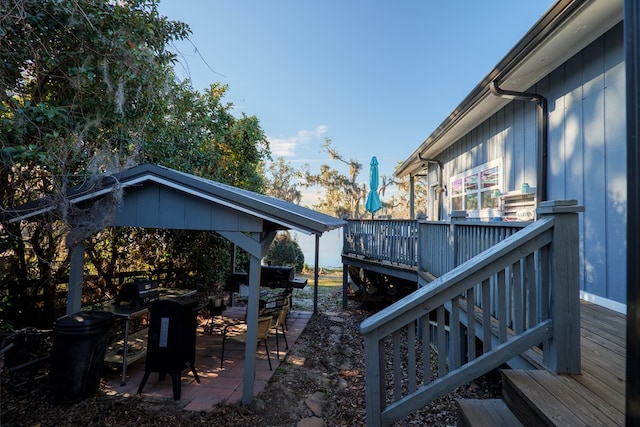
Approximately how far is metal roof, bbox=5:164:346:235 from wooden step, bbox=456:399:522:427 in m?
2.30

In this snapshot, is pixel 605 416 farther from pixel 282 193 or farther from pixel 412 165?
pixel 282 193

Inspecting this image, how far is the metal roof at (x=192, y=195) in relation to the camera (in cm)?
391

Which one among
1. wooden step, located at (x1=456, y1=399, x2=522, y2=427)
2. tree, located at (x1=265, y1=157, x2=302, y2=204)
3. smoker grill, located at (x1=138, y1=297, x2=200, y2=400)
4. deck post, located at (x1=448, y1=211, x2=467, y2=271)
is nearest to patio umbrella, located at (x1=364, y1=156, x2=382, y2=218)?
deck post, located at (x1=448, y1=211, x2=467, y2=271)

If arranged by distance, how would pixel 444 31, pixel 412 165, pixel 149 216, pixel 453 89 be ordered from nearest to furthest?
pixel 149 216 < pixel 412 165 < pixel 444 31 < pixel 453 89

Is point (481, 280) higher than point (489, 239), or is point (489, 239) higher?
point (489, 239)

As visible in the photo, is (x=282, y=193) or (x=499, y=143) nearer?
(x=499, y=143)

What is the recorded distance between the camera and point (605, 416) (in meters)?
1.54

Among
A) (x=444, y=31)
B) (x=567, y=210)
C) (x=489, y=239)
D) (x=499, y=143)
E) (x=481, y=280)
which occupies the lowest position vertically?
(x=481, y=280)

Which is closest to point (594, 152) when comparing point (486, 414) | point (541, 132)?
point (541, 132)

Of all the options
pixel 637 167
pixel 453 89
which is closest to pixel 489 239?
pixel 637 167

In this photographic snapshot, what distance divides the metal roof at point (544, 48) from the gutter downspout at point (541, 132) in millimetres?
161

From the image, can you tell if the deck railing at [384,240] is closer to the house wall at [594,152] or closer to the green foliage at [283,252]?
the house wall at [594,152]

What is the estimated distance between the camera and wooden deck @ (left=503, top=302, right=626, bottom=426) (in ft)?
5.04

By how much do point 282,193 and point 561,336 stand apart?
2365 cm
